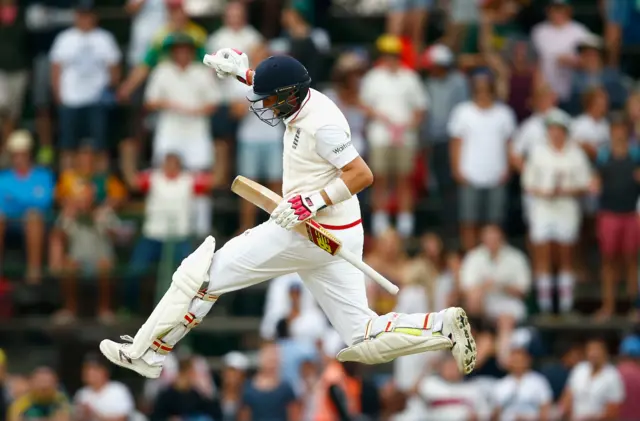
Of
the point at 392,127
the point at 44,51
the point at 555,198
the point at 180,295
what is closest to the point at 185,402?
the point at 392,127

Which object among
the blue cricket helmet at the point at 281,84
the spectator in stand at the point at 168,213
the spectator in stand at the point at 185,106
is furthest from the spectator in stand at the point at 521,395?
the blue cricket helmet at the point at 281,84

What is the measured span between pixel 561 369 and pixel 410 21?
5462mm

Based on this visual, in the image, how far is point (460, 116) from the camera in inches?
764

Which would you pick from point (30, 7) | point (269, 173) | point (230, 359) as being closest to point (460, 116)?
point (269, 173)

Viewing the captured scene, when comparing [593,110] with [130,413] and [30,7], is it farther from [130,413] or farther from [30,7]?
[30,7]

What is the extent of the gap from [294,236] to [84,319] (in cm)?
811

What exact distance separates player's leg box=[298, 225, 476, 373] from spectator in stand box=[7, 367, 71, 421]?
20.0 ft

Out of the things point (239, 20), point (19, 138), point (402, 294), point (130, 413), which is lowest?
point (130, 413)

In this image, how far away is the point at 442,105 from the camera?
20.1m

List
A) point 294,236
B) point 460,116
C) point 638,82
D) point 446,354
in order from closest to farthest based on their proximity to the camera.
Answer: point 294,236
point 446,354
point 460,116
point 638,82

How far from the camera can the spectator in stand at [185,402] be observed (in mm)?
17219

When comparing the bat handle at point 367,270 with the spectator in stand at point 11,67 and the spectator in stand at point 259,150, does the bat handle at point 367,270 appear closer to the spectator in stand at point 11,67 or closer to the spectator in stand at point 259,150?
the spectator in stand at point 259,150

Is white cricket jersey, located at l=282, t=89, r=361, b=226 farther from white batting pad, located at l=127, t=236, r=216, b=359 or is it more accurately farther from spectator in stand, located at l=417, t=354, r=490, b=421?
spectator in stand, located at l=417, t=354, r=490, b=421

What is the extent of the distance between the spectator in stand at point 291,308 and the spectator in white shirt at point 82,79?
3629 millimetres
